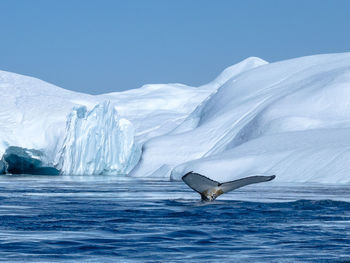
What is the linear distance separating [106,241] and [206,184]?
235 inches

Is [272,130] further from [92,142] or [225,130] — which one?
[92,142]

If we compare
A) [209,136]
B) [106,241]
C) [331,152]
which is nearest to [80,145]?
[209,136]

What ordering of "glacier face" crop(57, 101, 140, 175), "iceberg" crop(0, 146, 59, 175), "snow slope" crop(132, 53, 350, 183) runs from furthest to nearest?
1. "iceberg" crop(0, 146, 59, 175)
2. "glacier face" crop(57, 101, 140, 175)
3. "snow slope" crop(132, 53, 350, 183)

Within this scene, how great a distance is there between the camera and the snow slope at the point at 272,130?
39375 mm

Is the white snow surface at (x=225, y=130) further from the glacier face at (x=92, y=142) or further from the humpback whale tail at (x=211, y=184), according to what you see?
the humpback whale tail at (x=211, y=184)

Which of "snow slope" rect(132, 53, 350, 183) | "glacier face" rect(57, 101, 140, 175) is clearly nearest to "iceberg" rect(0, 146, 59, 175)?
"glacier face" rect(57, 101, 140, 175)

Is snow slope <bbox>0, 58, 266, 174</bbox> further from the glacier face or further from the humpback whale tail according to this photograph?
the humpback whale tail

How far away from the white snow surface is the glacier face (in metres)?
0.08

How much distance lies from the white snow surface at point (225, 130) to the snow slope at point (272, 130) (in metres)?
0.07

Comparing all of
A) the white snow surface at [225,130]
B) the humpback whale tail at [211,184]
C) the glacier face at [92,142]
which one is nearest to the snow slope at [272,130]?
the white snow surface at [225,130]

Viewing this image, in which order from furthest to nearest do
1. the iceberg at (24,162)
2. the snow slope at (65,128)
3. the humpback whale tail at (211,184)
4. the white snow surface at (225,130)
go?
the iceberg at (24,162)
the snow slope at (65,128)
the white snow surface at (225,130)
the humpback whale tail at (211,184)

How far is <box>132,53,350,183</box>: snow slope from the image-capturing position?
129ft

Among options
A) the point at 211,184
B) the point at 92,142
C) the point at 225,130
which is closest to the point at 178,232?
the point at 211,184

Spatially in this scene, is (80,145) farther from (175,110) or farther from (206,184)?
(206,184)
